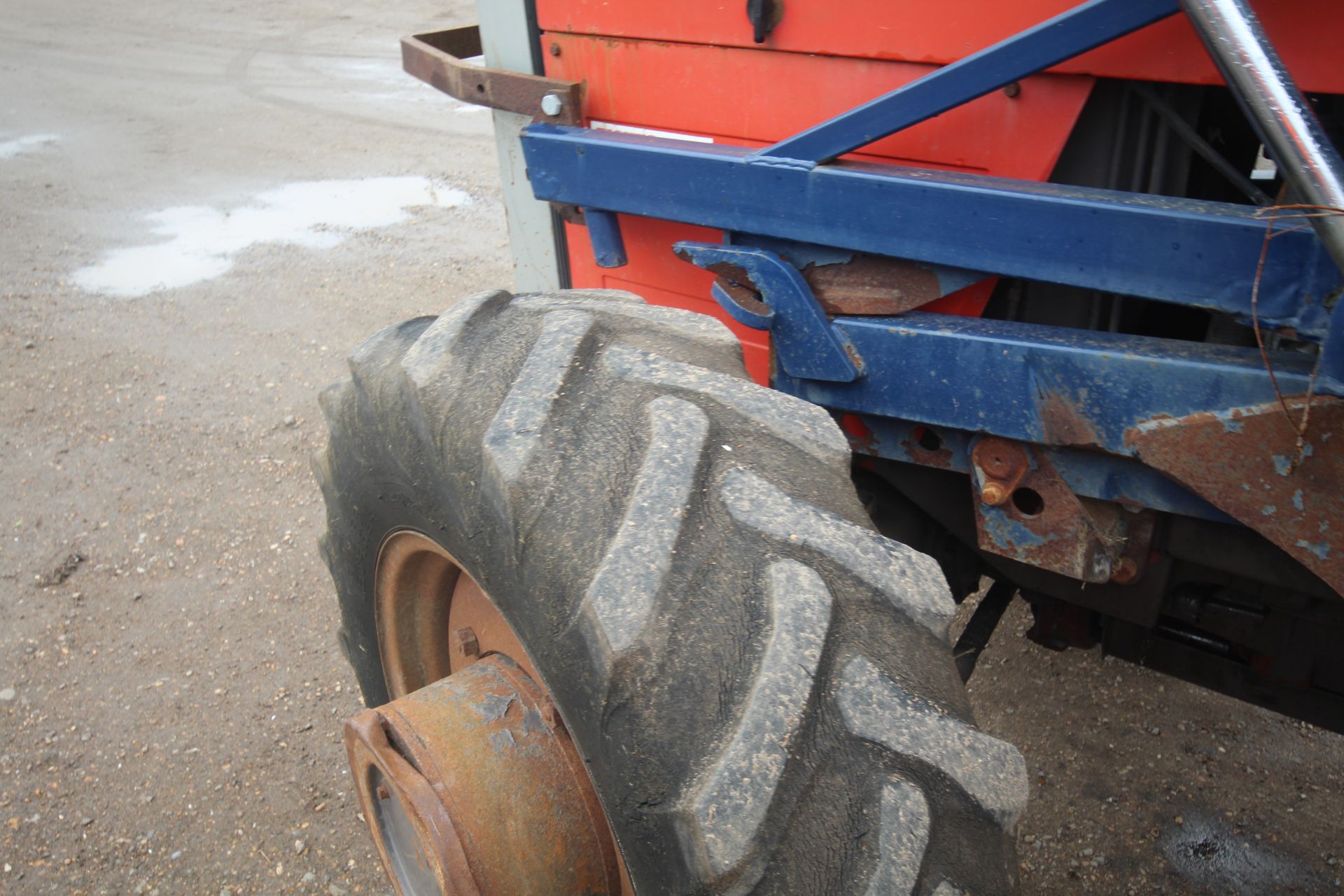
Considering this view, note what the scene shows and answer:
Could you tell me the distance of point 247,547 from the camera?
9.71 feet

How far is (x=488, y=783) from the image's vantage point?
1300 mm

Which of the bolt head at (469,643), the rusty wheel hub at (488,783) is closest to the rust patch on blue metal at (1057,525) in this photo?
the rusty wheel hub at (488,783)

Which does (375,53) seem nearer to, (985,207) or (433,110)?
(433,110)

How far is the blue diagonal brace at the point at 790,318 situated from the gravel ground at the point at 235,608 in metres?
1.18

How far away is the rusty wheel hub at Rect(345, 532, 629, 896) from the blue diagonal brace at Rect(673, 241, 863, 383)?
21.5 inches

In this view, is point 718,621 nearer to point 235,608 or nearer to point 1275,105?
point 1275,105

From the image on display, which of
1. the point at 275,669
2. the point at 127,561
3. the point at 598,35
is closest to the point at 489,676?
the point at 598,35

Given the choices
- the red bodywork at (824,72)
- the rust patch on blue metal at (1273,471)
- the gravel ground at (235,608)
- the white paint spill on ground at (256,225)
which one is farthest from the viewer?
the white paint spill on ground at (256,225)

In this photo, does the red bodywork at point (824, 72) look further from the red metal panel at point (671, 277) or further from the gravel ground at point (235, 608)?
the gravel ground at point (235, 608)

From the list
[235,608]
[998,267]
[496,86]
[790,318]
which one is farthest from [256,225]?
[998,267]

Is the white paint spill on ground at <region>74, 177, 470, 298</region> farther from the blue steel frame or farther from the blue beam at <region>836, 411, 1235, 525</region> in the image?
the blue beam at <region>836, 411, 1235, 525</region>

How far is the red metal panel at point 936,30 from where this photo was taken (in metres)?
1.18

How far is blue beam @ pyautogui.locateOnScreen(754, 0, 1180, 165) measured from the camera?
1.18m

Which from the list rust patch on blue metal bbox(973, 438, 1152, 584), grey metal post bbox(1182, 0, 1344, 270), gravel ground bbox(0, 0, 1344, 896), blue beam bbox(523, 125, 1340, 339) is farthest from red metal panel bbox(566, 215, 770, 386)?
gravel ground bbox(0, 0, 1344, 896)
